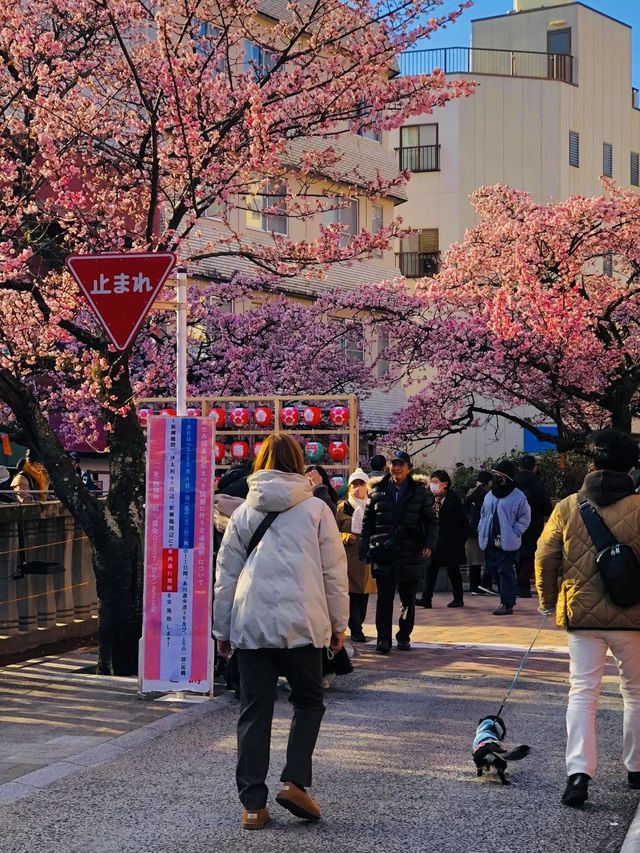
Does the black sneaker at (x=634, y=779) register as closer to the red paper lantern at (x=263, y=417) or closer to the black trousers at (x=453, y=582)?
the black trousers at (x=453, y=582)

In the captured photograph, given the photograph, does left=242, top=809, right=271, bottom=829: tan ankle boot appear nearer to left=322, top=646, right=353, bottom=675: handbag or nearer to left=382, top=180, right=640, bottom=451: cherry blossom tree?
left=322, top=646, right=353, bottom=675: handbag

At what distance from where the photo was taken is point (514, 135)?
43375 millimetres

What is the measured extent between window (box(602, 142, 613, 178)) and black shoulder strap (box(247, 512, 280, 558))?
4347cm

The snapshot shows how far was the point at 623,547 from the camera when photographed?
6.01m

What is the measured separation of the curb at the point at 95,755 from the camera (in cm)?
628

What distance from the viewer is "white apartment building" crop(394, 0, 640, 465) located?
42.3 meters

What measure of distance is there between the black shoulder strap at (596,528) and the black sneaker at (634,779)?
117cm

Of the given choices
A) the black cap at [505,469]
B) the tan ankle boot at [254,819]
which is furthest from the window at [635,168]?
the tan ankle boot at [254,819]

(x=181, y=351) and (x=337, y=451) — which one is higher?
(x=181, y=351)

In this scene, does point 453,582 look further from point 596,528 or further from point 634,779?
point 596,528

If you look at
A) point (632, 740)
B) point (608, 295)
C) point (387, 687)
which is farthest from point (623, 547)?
point (608, 295)

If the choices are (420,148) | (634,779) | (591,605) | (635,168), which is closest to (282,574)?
(591,605)

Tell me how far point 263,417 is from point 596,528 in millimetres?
11027

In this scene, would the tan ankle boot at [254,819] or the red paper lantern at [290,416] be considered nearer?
the tan ankle boot at [254,819]
